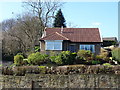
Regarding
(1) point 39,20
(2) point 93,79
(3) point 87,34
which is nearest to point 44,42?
(3) point 87,34

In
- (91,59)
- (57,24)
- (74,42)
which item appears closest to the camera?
(91,59)

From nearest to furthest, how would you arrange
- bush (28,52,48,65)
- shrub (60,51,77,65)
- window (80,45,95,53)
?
shrub (60,51,77,65)
bush (28,52,48,65)
window (80,45,95,53)

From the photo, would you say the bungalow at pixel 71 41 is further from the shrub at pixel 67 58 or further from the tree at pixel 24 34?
the shrub at pixel 67 58

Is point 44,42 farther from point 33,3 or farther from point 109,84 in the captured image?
point 109,84

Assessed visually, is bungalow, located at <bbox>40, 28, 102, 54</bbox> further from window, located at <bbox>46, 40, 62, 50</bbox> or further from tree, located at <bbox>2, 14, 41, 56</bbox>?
tree, located at <bbox>2, 14, 41, 56</bbox>

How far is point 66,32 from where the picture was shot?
101 ft

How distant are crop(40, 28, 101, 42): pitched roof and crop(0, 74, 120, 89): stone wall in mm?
18414

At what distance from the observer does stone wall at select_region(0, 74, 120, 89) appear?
10125mm

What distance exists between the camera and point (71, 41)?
29.1 metres

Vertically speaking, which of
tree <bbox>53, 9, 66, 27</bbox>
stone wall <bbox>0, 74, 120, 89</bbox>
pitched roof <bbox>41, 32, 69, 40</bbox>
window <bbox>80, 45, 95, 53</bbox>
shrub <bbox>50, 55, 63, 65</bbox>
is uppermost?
tree <bbox>53, 9, 66, 27</bbox>

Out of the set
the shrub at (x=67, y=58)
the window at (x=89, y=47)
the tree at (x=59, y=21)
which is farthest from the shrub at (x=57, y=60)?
the tree at (x=59, y=21)

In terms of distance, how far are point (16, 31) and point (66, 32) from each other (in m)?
10.5

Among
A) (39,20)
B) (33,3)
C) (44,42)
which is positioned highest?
(33,3)

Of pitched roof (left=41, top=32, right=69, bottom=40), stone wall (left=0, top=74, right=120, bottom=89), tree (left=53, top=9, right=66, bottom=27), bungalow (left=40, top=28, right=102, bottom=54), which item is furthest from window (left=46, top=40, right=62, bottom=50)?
stone wall (left=0, top=74, right=120, bottom=89)
